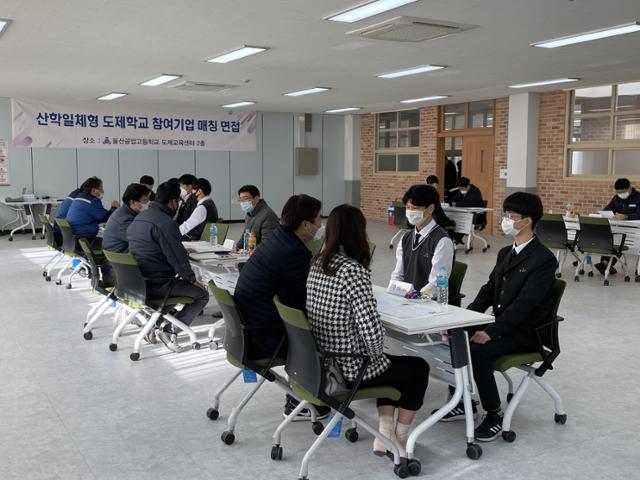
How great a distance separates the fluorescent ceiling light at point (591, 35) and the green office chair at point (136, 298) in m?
4.75

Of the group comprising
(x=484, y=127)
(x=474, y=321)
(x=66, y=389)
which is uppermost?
(x=484, y=127)

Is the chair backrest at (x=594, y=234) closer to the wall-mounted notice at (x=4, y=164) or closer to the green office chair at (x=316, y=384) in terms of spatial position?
the green office chair at (x=316, y=384)

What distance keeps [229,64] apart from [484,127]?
21.9ft

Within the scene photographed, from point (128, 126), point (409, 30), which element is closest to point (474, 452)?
point (409, 30)

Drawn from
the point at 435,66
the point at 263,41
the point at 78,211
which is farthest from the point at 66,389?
the point at 435,66

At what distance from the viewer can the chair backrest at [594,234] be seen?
782 cm

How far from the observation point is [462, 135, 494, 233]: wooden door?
13.2 m

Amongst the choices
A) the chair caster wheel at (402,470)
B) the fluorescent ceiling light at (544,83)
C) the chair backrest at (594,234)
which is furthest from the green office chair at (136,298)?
the fluorescent ceiling light at (544,83)

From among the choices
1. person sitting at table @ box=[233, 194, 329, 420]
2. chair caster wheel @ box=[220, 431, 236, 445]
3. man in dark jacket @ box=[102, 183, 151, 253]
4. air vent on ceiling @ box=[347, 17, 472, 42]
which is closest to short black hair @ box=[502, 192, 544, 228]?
person sitting at table @ box=[233, 194, 329, 420]

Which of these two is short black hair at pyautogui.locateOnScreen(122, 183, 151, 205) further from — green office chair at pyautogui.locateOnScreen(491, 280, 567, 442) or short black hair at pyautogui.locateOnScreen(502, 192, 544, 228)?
green office chair at pyautogui.locateOnScreen(491, 280, 567, 442)

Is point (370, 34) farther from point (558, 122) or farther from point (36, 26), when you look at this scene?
point (558, 122)

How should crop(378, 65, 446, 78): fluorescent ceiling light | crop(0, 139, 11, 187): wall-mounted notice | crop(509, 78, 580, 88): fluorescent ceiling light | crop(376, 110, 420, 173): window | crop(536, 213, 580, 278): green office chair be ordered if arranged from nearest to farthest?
crop(536, 213, 580, 278): green office chair < crop(378, 65, 446, 78): fluorescent ceiling light < crop(509, 78, 580, 88): fluorescent ceiling light < crop(0, 139, 11, 187): wall-mounted notice < crop(376, 110, 420, 173): window

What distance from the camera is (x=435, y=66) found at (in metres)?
8.77

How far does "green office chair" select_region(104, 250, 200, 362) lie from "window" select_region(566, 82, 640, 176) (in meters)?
8.40
